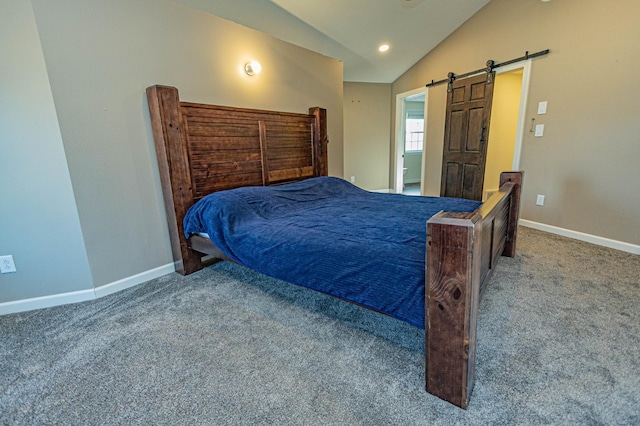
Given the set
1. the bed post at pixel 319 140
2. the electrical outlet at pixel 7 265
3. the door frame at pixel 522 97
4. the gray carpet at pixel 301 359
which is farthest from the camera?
the bed post at pixel 319 140

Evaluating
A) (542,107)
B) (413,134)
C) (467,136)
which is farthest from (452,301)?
(413,134)

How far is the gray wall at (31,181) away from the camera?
169 centimetres

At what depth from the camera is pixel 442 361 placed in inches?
43.4

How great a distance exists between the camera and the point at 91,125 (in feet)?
6.36

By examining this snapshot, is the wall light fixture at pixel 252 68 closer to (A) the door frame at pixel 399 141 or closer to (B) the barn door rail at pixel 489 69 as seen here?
(B) the barn door rail at pixel 489 69

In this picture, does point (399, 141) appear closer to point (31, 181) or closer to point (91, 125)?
point (91, 125)

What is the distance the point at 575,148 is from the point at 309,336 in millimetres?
3325

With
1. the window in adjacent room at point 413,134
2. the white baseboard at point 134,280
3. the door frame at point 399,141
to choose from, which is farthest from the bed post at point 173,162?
the window in adjacent room at point 413,134

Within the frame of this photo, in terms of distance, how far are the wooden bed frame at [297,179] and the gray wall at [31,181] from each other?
23.9 inches

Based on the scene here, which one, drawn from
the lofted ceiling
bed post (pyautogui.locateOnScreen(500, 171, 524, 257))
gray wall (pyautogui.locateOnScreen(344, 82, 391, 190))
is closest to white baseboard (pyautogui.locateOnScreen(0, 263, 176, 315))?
the lofted ceiling

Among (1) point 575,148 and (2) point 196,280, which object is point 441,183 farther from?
(2) point 196,280

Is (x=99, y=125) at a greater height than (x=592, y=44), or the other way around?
(x=592, y=44)

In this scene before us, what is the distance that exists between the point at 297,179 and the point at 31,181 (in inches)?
88.4

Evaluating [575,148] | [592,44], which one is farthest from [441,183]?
[592,44]
